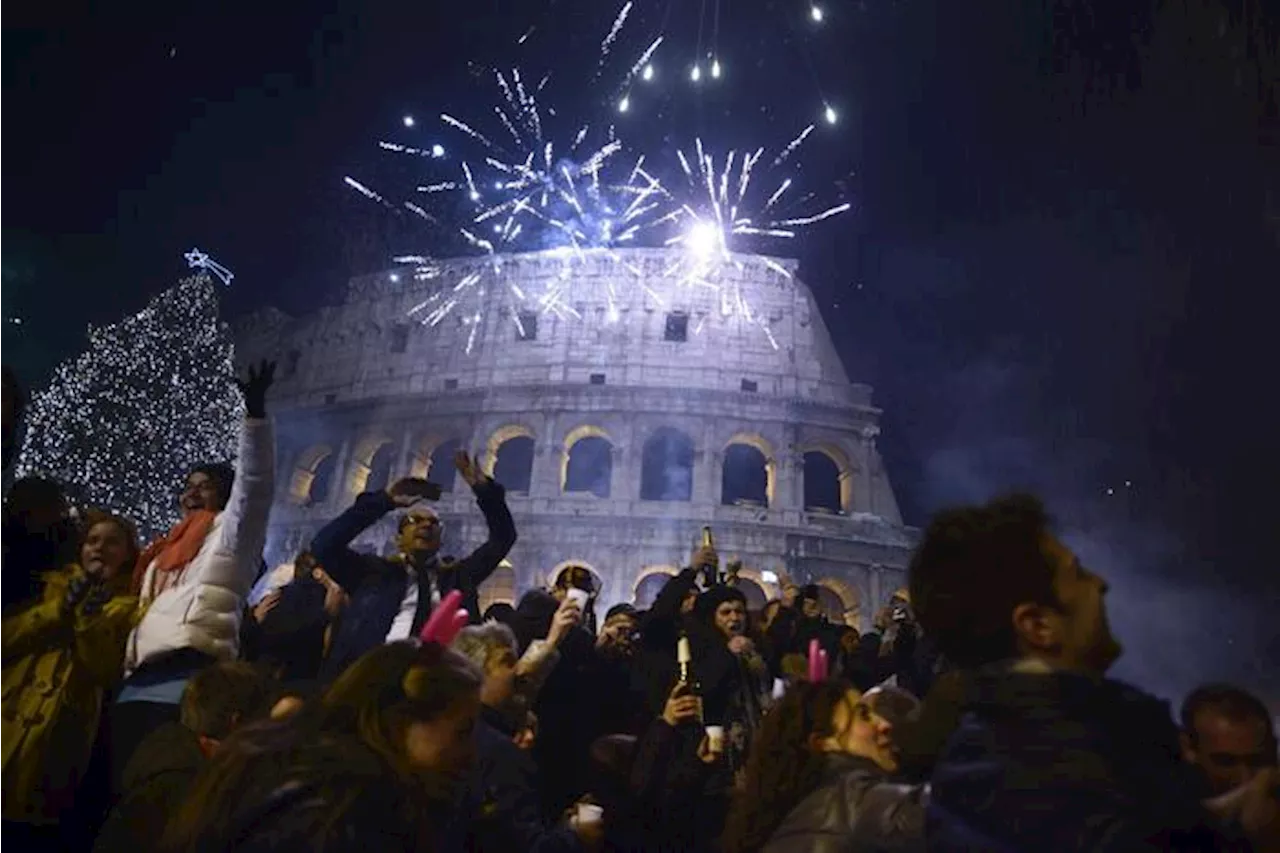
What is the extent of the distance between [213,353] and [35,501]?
40352 millimetres

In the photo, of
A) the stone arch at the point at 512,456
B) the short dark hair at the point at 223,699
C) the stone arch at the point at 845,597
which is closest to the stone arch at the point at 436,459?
the stone arch at the point at 512,456

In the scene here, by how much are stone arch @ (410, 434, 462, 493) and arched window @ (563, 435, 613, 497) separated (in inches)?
185

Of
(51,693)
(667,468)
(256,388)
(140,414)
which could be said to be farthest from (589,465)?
(51,693)

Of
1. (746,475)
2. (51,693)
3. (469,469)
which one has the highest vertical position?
(746,475)

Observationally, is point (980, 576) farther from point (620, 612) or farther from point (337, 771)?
point (620, 612)

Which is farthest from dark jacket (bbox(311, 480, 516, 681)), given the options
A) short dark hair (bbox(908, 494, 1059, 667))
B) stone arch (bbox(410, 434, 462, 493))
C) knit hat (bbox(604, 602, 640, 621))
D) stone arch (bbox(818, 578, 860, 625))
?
stone arch (bbox(410, 434, 462, 493))

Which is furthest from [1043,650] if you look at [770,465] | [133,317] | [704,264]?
[133,317]

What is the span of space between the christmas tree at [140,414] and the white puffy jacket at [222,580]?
35365 millimetres

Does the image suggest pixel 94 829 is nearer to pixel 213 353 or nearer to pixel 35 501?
pixel 35 501

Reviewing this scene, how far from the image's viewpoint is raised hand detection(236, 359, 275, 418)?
13.7ft

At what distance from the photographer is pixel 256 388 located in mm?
4242

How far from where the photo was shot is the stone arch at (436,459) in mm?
32531

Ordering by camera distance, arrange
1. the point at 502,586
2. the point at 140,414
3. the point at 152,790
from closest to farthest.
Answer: the point at 152,790 < the point at 502,586 < the point at 140,414

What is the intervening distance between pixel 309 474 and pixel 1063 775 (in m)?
37.7
